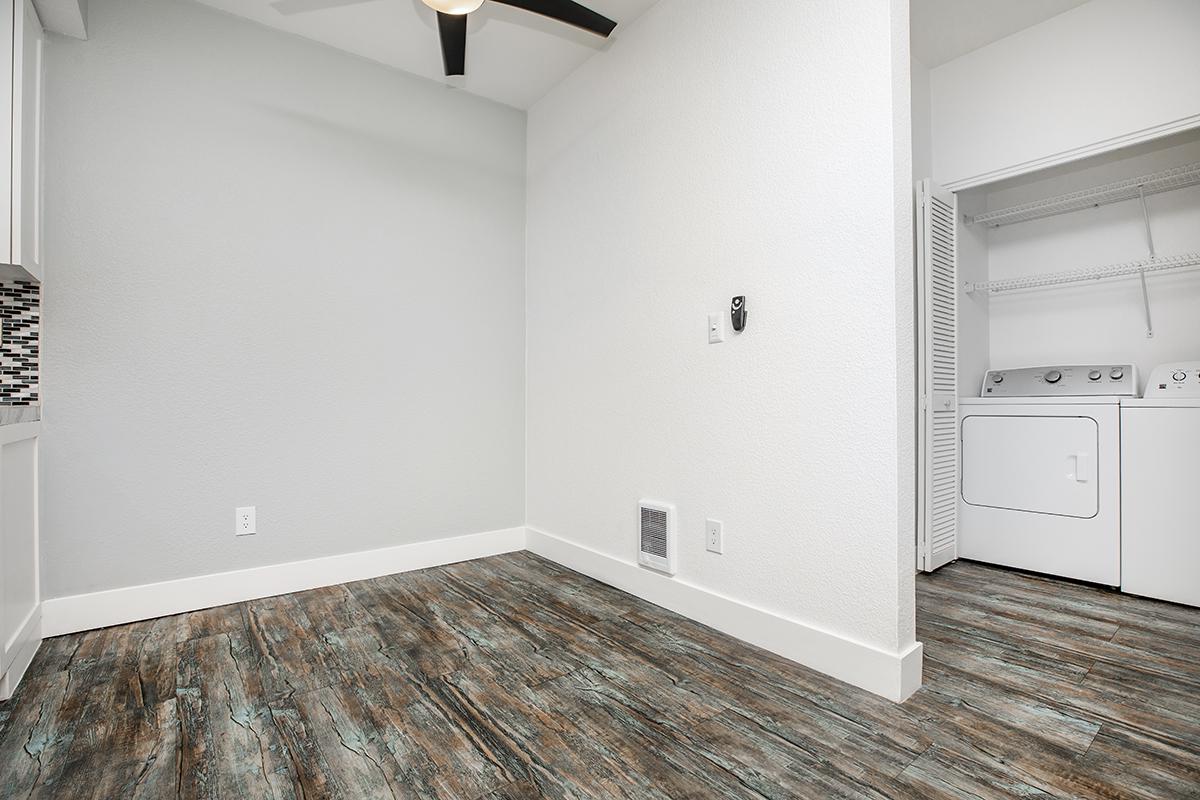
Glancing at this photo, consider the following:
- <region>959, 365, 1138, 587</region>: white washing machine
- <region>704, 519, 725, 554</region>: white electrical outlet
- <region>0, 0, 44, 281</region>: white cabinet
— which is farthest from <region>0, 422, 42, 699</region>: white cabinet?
<region>959, 365, 1138, 587</region>: white washing machine

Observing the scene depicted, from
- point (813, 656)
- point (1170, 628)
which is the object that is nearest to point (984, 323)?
point (1170, 628)

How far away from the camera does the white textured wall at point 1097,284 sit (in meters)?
2.72

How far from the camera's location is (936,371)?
279 cm

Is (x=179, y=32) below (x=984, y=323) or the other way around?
the other way around

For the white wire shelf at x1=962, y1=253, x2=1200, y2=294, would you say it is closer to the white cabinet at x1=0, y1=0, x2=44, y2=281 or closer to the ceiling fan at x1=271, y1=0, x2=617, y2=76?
the ceiling fan at x1=271, y1=0, x2=617, y2=76

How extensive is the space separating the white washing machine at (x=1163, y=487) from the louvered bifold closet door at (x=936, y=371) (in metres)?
0.65

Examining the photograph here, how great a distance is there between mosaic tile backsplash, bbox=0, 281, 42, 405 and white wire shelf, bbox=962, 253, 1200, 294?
13.5 ft

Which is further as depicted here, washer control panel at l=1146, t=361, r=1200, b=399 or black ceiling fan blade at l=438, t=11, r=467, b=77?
washer control panel at l=1146, t=361, r=1200, b=399

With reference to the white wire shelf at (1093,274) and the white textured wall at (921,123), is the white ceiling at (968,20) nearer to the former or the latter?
the white textured wall at (921,123)

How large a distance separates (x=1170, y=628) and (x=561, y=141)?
3.25 metres

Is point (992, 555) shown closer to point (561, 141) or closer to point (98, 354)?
point (561, 141)

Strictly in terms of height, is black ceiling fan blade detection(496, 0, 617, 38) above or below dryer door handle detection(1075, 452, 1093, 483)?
above

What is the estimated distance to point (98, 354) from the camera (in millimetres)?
2150

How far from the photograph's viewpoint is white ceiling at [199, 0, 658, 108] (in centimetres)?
239
